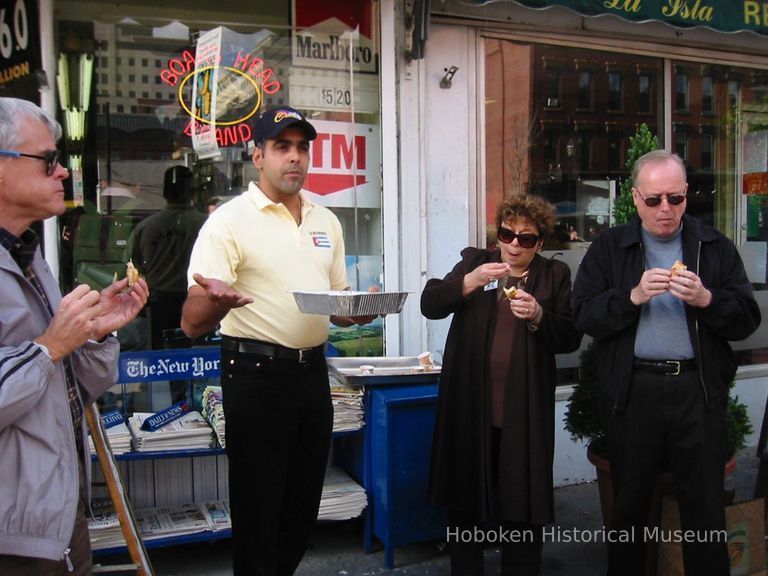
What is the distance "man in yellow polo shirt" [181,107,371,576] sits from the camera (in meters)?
2.85

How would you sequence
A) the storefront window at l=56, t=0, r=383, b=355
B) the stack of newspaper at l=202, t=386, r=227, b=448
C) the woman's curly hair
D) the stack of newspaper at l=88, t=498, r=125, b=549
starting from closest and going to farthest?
the woman's curly hair, the stack of newspaper at l=88, t=498, r=125, b=549, the stack of newspaper at l=202, t=386, r=227, b=448, the storefront window at l=56, t=0, r=383, b=355

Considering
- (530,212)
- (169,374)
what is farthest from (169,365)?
(530,212)

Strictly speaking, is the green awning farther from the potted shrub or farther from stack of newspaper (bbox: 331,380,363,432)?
stack of newspaper (bbox: 331,380,363,432)

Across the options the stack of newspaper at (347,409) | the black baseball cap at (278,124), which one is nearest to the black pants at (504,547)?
the stack of newspaper at (347,409)

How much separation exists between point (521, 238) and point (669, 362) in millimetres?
822

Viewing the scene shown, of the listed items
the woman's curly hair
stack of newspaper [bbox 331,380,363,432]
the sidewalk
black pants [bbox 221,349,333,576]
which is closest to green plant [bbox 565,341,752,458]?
the sidewalk

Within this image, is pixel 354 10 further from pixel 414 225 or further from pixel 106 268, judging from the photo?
pixel 106 268

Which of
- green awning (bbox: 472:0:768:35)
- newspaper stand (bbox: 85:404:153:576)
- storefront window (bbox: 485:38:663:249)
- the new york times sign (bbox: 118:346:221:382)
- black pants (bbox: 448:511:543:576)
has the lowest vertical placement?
black pants (bbox: 448:511:543:576)

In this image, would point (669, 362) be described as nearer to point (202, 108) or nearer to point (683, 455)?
point (683, 455)

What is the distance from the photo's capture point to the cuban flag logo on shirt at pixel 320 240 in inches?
119

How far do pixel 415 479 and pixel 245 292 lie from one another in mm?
1588

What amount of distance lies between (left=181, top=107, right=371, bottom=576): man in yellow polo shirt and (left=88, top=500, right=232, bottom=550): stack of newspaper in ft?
2.12

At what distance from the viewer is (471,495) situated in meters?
3.42

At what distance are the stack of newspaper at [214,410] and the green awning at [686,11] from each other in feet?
9.01
